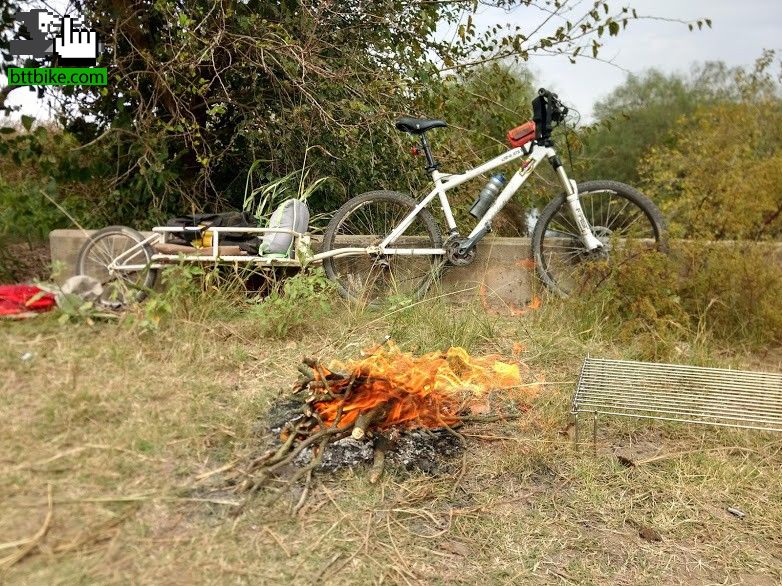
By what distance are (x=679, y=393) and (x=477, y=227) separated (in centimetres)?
207

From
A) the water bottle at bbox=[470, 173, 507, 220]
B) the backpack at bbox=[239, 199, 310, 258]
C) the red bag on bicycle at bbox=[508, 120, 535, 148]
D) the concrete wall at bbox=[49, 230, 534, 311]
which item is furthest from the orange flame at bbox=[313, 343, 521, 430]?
the red bag on bicycle at bbox=[508, 120, 535, 148]

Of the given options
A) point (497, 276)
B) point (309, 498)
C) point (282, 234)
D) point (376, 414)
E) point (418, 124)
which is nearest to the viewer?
point (309, 498)

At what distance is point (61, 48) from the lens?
17.7ft

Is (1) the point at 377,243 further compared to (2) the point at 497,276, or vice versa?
(2) the point at 497,276

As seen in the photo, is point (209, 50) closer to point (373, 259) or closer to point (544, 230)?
point (373, 259)

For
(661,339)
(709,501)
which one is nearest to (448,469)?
(709,501)

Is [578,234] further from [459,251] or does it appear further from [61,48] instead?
[61,48]

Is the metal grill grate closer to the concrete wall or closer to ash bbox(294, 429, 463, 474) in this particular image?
ash bbox(294, 429, 463, 474)

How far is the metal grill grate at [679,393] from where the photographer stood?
3070mm

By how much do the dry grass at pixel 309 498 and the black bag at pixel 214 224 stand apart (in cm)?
124

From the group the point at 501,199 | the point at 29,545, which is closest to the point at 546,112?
the point at 501,199

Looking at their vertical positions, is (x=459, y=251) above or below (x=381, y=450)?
above

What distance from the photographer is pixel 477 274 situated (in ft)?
17.2

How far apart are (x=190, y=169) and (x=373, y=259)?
210cm
